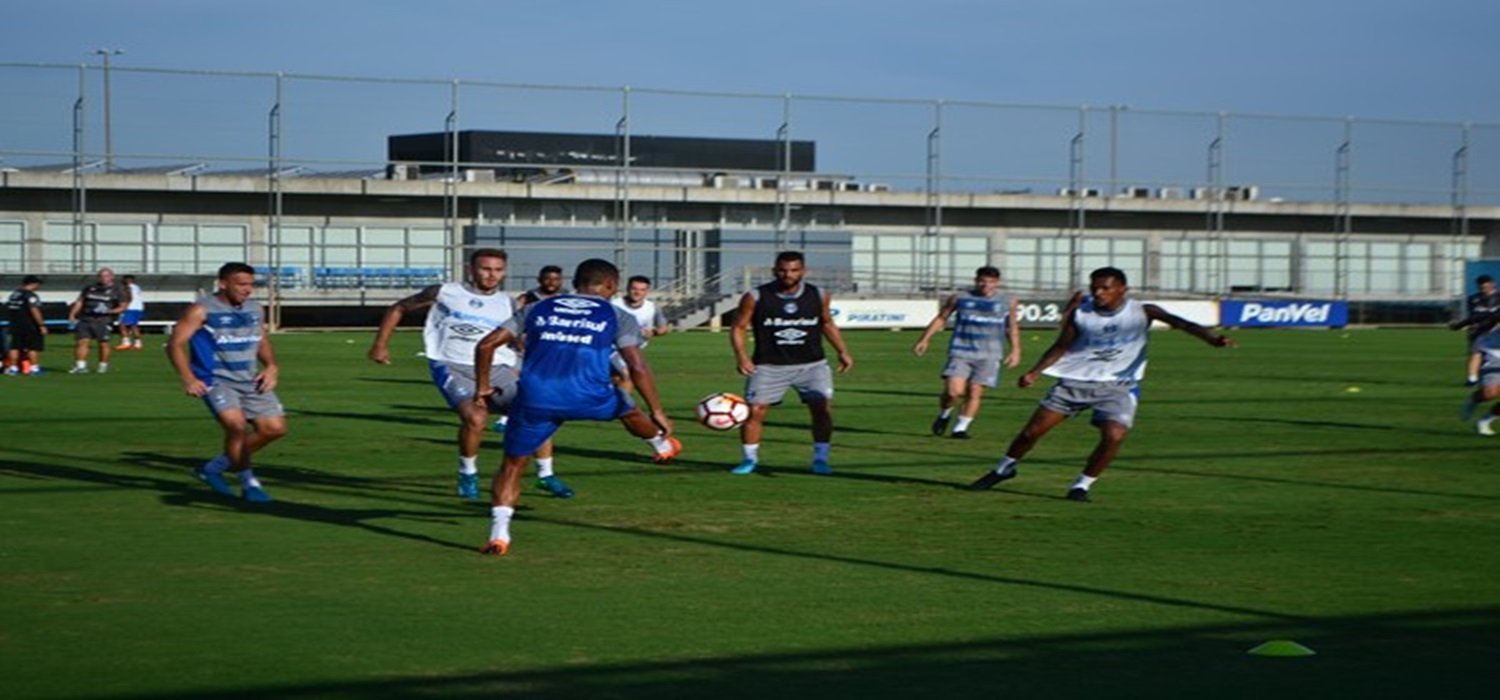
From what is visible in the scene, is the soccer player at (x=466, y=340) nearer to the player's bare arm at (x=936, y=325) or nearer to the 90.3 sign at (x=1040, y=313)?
the player's bare arm at (x=936, y=325)

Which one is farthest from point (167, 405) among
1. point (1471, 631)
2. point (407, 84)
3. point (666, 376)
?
point (407, 84)

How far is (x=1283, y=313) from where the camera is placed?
6306 cm

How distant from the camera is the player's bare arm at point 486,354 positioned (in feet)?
39.3

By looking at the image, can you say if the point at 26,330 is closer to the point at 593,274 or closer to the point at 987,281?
the point at 987,281

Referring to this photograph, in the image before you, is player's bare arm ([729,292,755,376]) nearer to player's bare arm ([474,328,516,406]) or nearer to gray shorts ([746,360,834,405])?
gray shorts ([746,360,834,405])

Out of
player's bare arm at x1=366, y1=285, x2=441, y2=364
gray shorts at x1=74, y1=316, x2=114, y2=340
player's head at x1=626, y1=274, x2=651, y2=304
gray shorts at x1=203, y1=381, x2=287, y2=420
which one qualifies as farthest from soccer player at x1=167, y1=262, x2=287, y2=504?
gray shorts at x1=74, y1=316, x2=114, y2=340

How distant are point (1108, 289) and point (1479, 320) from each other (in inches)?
342

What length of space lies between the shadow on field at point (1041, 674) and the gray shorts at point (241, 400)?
21.9 feet

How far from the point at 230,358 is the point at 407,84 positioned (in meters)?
43.5

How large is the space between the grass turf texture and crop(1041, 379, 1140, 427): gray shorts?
2.33 ft

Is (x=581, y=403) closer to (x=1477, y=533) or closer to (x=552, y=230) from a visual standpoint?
(x=1477, y=533)

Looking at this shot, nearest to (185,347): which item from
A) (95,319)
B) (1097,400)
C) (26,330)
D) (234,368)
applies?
(234,368)

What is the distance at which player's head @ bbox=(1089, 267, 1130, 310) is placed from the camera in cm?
1473

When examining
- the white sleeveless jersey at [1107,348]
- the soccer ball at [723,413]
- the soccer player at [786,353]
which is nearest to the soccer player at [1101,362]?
the white sleeveless jersey at [1107,348]
